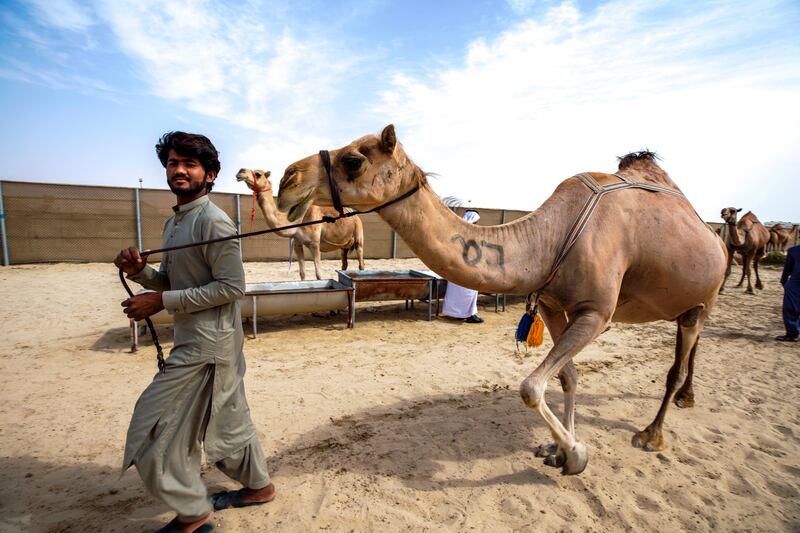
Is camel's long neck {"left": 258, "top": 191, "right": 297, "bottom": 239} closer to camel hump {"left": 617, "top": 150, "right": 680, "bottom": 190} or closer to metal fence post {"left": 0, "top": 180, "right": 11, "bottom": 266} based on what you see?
camel hump {"left": 617, "top": 150, "right": 680, "bottom": 190}

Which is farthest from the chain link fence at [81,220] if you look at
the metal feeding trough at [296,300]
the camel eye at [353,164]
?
the camel eye at [353,164]

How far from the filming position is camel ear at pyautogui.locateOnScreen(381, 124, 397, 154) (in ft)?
7.23

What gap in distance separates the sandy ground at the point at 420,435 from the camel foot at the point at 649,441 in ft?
0.33

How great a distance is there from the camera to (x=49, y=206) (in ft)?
42.8

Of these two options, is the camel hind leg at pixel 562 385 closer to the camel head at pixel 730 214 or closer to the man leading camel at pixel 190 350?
the man leading camel at pixel 190 350

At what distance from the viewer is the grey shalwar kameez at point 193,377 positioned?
1988 mm

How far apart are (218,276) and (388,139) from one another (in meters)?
1.17

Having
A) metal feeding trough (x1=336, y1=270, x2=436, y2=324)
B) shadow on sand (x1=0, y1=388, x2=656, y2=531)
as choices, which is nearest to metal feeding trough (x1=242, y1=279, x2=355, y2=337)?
metal feeding trough (x1=336, y1=270, x2=436, y2=324)

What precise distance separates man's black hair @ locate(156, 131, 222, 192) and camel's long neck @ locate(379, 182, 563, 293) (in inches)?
38.5

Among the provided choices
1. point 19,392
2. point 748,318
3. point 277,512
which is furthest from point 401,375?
point 748,318

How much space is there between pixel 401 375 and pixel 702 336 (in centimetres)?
572

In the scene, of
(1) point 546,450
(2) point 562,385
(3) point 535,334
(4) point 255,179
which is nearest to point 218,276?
(3) point 535,334

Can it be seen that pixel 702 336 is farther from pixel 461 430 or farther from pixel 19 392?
pixel 19 392

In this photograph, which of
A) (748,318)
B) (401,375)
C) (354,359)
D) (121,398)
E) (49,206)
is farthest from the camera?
(49,206)
